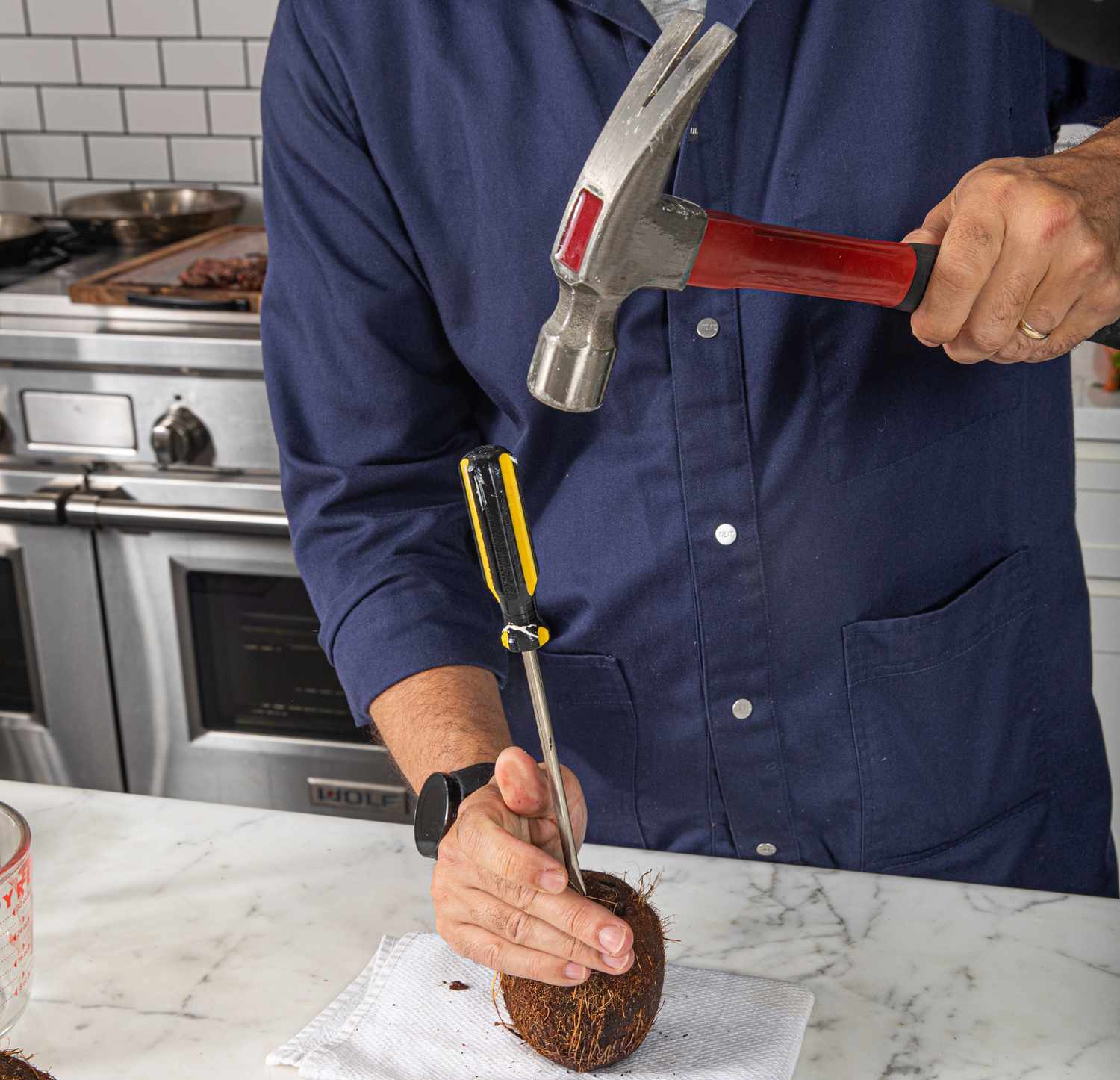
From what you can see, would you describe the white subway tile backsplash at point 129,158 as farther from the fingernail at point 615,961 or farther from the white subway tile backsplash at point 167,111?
the fingernail at point 615,961

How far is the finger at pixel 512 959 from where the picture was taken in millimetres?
753

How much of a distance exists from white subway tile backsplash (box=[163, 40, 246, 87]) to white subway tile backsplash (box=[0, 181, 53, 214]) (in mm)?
373

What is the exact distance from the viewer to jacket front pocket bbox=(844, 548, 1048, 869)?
3.64 feet

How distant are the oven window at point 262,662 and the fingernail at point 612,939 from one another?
55.2 inches

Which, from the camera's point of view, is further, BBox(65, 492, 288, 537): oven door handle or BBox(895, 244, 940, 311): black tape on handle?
BBox(65, 492, 288, 537): oven door handle

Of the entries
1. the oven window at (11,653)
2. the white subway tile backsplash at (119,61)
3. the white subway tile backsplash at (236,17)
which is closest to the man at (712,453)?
the oven window at (11,653)

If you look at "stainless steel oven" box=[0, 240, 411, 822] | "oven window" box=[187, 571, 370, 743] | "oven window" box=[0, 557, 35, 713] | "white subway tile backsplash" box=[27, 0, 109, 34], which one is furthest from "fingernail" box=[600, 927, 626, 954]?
"white subway tile backsplash" box=[27, 0, 109, 34]

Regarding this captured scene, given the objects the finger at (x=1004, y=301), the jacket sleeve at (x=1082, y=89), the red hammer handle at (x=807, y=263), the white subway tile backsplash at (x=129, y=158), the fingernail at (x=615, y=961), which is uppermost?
the white subway tile backsplash at (x=129, y=158)

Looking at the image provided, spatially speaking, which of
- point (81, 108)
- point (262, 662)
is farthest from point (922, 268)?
point (81, 108)

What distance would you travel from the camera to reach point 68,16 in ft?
8.52

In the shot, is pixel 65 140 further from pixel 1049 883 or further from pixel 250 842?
pixel 1049 883

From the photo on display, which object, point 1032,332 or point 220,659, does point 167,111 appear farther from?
point 1032,332

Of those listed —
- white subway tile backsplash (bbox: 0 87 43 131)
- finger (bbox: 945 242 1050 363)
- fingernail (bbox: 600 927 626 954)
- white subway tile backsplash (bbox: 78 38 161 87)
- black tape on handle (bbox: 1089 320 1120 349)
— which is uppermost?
white subway tile backsplash (bbox: 78 38 161 87)

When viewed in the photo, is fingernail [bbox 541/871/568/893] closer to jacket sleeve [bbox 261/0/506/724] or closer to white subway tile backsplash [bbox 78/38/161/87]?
jacket sleeve [bbox 261/0/506/724]
